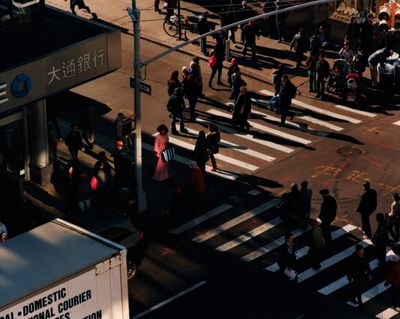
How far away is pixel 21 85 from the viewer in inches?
1375

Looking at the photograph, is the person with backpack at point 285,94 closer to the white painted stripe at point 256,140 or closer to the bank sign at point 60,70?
the white painted stripe at point 256,140

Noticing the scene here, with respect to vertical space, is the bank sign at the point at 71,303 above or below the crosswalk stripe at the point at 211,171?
above

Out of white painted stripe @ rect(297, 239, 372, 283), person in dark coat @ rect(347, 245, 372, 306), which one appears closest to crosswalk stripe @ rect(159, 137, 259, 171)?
white painted stripe @ rect(297, 239, 372, 283)

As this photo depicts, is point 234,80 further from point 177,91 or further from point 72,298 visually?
point 72,298

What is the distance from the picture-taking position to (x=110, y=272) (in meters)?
26.1

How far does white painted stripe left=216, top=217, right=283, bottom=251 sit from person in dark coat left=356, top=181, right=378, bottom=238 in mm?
2450

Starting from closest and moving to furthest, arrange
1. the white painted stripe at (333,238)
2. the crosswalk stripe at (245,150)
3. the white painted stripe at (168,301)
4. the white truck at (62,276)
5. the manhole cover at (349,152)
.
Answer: the white truck at (62,276)
the white painted stripe at (168,301)
the white painted stripe at (333,238)
the crosswalk stripe at (245,150)
the manhole cover at (349,152)


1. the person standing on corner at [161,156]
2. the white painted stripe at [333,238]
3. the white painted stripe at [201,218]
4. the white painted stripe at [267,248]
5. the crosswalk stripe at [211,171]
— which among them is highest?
the person standing on corner at [161,156]

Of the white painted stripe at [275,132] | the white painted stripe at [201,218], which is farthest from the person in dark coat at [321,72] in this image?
the white painted stripe at [201,218]

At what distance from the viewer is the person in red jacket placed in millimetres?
36156

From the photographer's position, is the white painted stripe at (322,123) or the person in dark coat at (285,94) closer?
the person in dark coat at (285,94)

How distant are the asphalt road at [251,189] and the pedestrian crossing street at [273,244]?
1.1 inches

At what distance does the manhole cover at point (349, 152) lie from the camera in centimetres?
4025

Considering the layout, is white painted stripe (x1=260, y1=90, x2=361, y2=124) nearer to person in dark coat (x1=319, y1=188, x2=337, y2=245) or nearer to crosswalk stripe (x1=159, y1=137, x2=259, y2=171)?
crosswalk stripe (x1=159, y1=137, x2=259, y2=171)
